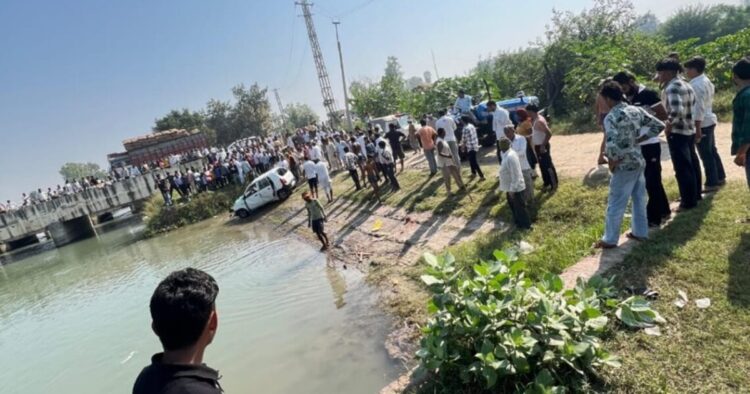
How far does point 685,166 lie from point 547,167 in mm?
3248

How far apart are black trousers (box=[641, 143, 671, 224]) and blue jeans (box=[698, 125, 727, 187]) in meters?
1.40

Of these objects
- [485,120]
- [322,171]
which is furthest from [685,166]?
[322,171]

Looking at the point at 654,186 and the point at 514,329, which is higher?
the point at 654,186

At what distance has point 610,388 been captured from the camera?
3.15m

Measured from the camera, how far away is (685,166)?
5367 millimetres

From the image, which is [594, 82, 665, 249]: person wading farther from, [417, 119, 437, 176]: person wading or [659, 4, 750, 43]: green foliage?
[659, 4, 750, 43]: green foliage

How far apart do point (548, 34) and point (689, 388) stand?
2298cm

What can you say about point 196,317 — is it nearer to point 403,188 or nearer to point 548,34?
point 403,188

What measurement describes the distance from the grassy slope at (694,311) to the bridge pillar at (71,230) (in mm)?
Answer: 34418

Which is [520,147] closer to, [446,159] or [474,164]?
[446,159]

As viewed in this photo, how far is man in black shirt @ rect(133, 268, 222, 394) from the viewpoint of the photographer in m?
1.84

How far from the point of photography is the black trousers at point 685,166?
5.37 metres

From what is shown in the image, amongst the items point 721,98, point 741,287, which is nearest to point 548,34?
point 721,98

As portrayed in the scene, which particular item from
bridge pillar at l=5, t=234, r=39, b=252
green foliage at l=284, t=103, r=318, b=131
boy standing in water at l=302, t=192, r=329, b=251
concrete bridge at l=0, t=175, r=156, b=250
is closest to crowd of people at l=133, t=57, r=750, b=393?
boy standing in water at l=302, t=192, r=329, b=251
